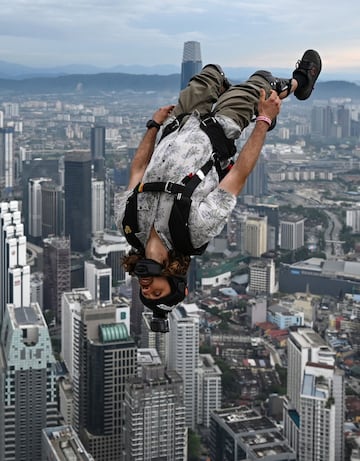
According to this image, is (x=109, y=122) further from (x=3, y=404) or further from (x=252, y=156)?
(x=252, y=156)

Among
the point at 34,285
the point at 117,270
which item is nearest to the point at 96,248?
the point at 117,270

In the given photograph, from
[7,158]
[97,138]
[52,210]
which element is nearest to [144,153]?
[52,210]

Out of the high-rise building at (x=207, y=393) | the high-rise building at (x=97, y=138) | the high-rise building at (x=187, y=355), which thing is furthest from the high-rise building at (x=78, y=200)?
the high-rise building at (x=207, y=393)

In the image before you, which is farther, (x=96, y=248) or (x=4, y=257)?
(x=96, y=248)

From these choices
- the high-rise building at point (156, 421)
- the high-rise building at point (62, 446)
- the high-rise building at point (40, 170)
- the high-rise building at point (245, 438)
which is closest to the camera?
the high-rise building at point (62, 446)

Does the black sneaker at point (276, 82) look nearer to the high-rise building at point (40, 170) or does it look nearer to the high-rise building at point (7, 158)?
the high-rise building at point (40, 170)

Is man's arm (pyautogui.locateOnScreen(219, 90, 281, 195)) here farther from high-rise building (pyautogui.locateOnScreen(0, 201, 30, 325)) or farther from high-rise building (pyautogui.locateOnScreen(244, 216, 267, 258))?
high-rise building (pyautogui.locateOnScreen(244, 216, 267, 258))
